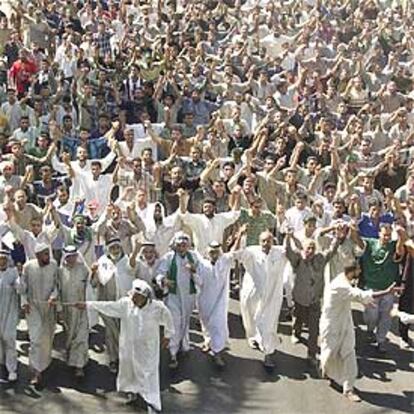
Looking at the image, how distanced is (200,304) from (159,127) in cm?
440

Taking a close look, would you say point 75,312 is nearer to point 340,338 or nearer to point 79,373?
point 79,373

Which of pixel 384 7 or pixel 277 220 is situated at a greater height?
pixel 384 7

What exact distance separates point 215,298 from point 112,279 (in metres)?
1.24

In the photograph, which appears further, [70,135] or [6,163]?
[70,135]

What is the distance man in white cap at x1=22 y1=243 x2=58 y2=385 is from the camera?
35.7 feet

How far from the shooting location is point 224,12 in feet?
68.7

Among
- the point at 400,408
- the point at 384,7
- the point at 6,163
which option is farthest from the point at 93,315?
the point at 384,7

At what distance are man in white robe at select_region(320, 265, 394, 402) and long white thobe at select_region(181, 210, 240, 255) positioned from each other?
6.29 feet

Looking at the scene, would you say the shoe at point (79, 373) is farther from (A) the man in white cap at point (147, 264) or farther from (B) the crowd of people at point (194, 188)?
(A) the man in white cap at point (147, 264)

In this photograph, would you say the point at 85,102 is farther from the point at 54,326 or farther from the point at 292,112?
the point at 54,326

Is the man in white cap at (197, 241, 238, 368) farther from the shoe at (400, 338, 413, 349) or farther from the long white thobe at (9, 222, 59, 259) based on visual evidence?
the shoe at (400, 338, 413, 349)

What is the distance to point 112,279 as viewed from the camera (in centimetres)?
1099

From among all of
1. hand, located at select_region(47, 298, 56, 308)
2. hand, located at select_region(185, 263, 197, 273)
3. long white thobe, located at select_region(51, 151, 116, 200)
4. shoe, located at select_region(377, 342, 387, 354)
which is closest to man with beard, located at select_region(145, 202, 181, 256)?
hand, located at select_region(185, 263, 197, 273)

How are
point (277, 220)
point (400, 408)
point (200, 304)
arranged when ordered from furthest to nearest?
point (277, 220) < point (200, 304) < point (400, 408)
